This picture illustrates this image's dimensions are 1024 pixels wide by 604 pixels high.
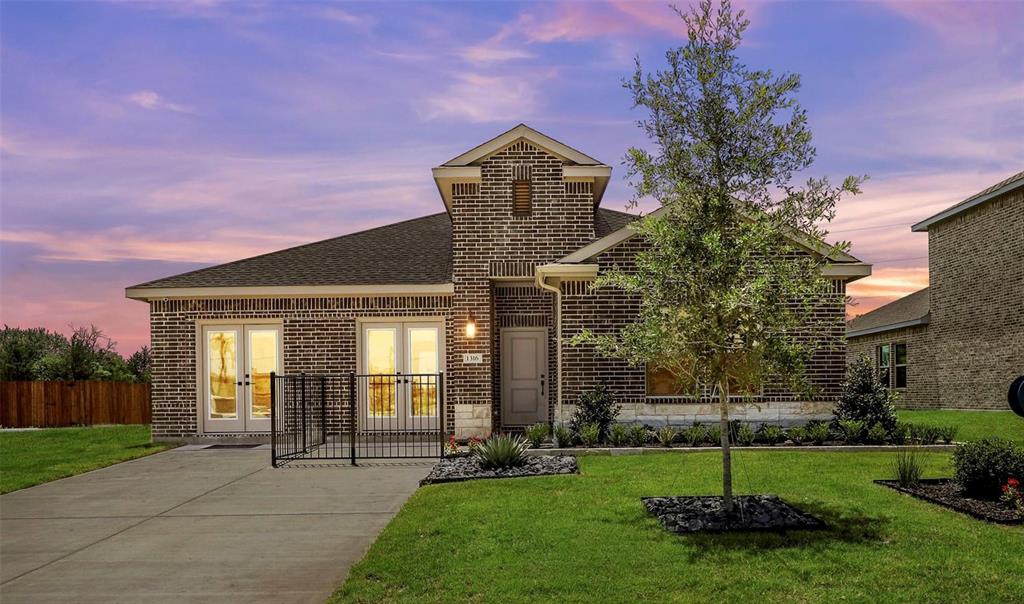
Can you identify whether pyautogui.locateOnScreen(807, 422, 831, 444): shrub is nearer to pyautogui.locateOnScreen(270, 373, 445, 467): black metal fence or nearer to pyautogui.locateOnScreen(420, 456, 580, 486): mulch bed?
pyautogui.locateOnScreen(420, 456, 580, 486): mulch bed

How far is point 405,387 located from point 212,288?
4.90 m

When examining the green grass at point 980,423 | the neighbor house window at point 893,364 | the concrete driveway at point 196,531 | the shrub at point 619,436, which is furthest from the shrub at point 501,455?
the neighbor house window at point 893,364

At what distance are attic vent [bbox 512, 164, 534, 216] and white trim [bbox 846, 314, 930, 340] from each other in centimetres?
1877

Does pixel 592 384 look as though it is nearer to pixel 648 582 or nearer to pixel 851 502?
pixel 851 502

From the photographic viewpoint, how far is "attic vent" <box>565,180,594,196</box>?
17438 millimetres

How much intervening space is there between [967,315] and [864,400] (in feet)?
49.1

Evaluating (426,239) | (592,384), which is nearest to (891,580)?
(592,384)

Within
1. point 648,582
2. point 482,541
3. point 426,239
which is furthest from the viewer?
point 426,239

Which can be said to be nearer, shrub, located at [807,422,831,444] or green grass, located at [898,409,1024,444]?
shrub, located at [807,422,831,444]

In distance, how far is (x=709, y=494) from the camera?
32.0 ft

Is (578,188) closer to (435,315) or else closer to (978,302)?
(435,315)

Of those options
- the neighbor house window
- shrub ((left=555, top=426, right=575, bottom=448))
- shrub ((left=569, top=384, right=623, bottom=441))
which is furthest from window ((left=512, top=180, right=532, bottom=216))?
the neighbor house window

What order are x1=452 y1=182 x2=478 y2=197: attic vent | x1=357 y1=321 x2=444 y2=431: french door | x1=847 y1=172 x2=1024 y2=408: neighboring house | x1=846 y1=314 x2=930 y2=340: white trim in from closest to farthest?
x1=452 y1=182 x2=478 y2=197: attic vent
x1=357 y1=321 x2=444 y2=431: french door
x1=847 y1=172 x2=1024 y2=408: neighboring house
x1=846 y1=314 x2=930 y2=340: white trim

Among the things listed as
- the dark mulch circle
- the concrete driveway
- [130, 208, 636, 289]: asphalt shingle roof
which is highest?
[130, 208, 636, 289]: asphalt shingle roof
